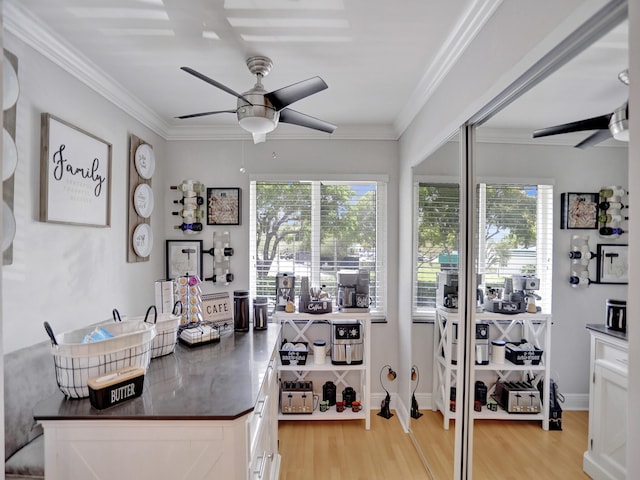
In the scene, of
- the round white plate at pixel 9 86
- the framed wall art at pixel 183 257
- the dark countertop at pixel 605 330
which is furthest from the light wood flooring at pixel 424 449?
the round white plate at pixel 9 86

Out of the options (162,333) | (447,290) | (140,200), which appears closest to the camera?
(162,333)

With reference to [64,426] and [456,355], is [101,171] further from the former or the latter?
Result: [456,355]

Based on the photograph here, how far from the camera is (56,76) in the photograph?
188 cm

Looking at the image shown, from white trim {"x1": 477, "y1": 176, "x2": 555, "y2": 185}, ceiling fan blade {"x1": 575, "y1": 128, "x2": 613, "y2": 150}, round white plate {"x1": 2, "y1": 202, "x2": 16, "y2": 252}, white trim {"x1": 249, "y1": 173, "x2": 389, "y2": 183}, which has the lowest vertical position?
round white plate {"x1": 2, "y1": 202, "x2": 16, "y2": 252}

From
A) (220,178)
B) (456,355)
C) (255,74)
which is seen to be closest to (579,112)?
(456,355)

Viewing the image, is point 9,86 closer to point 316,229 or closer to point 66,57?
point 66,57

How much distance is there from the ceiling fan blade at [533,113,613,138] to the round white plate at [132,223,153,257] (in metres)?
2.69

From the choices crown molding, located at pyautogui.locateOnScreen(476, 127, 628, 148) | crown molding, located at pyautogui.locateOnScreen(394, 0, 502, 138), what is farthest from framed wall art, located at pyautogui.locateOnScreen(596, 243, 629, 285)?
crown molding, located at pyautogui.locateOnScreen(394, 0, 502, 138)

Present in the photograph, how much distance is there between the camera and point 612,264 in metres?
0.91

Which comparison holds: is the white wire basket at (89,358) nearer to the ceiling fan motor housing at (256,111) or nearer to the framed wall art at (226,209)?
the ceiling fan motor housing at (256,111)

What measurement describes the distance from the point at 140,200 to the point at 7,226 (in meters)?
1.18

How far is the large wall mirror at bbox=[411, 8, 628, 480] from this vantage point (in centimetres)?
94

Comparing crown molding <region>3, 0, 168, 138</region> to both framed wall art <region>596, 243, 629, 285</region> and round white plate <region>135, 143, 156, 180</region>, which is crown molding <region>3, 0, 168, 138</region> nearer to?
round white plate <region>135, 143, 156, 180</region>

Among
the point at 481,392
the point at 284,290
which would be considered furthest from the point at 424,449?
the point at 284,290
